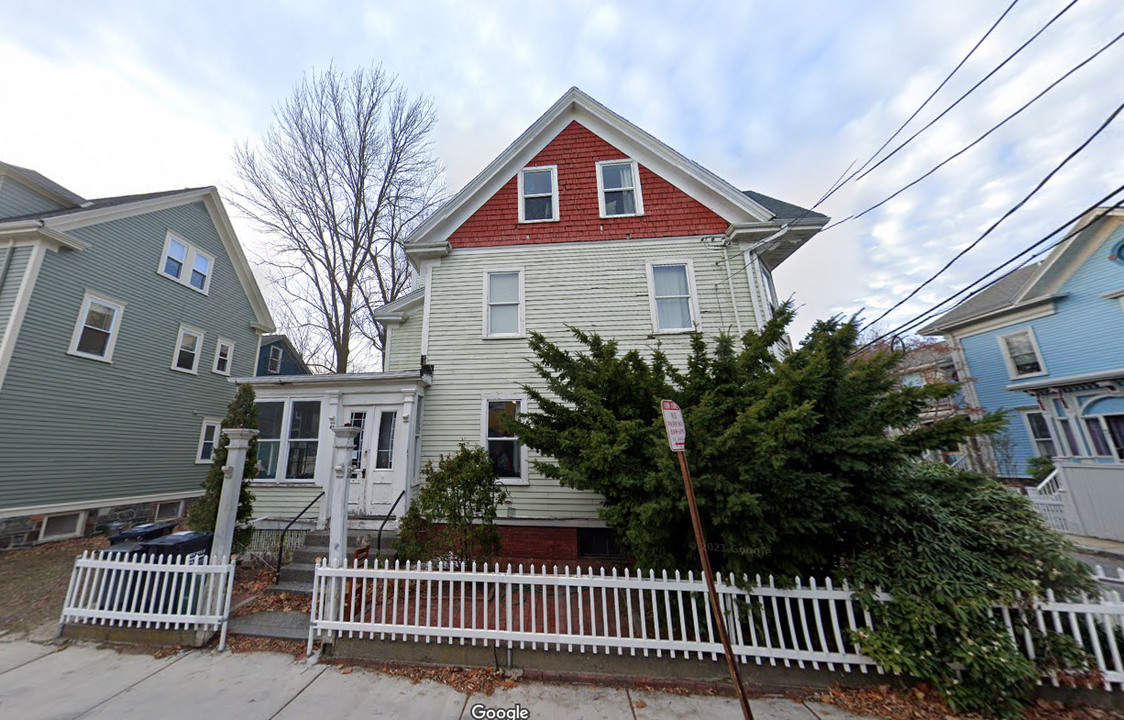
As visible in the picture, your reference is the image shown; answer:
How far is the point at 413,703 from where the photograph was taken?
3.79 metres

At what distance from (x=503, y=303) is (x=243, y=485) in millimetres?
5935

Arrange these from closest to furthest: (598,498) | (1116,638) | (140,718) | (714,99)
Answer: (140,718) → (1116,638) → (598,498) → (714,99)

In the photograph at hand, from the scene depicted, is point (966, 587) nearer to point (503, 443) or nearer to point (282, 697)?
point (503, 443)

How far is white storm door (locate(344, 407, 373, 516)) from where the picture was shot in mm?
7566

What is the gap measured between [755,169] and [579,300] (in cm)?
658

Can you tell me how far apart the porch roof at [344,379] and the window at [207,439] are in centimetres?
784

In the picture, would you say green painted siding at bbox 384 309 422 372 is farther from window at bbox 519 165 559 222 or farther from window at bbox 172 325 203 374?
window at bbox 172 325 203 374

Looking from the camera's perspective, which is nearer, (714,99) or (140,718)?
(140,718)

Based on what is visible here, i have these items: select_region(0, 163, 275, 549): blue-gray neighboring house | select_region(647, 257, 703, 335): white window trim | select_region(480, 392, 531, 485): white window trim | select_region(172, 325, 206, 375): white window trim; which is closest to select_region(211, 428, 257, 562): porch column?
select_region(480, 392, 531, 485): white window trim

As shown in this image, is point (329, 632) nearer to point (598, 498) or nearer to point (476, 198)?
point (598, 498)

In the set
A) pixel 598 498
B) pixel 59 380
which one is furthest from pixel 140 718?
pixel 59 380

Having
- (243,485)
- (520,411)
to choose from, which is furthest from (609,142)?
(243,485)

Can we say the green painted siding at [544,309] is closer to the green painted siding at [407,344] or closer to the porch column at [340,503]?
A: the green painted siding at [407,344]

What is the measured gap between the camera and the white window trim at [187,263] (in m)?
12.7
